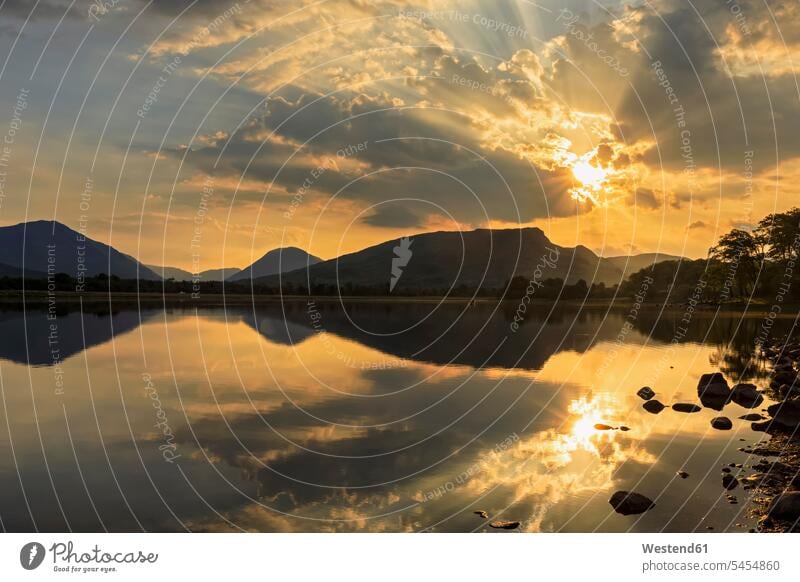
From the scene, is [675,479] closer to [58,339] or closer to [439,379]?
[439,379]

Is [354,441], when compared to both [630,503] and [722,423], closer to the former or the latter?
[630,503]

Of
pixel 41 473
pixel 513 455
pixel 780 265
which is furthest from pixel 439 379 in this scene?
pixel 780 265

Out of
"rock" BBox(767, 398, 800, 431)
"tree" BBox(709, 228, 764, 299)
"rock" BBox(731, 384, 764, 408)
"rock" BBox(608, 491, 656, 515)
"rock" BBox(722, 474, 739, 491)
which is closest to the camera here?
"rock" BBox(608, 491, 656, 515)

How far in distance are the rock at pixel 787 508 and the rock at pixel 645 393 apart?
1938cm

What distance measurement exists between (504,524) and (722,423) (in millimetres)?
16263

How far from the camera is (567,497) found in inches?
893

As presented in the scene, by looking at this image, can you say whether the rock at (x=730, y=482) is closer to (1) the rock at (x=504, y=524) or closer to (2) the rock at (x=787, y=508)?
(2) the rock at (x=787, y=508)

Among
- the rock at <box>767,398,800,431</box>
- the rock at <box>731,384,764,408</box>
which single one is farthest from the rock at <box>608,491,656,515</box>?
the rock at <box>731,384,764,408</box>

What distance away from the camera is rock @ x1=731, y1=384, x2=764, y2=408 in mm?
36156

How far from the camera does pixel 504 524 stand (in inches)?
796

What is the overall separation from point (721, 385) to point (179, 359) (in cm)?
4068

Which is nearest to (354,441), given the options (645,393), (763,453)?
(763,453)

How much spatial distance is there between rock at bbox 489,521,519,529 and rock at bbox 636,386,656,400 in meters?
21.6

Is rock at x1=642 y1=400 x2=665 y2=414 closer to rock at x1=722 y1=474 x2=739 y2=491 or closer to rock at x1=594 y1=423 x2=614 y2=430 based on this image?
rock at x1=594 y1=423 x2=614 y2=430
